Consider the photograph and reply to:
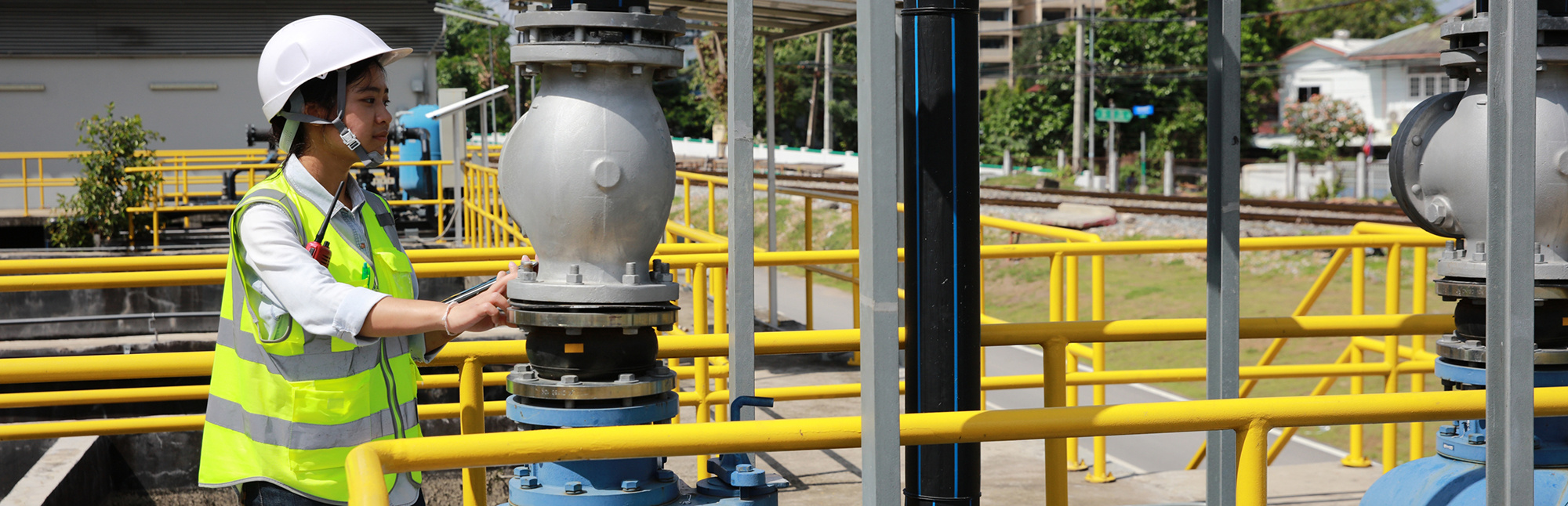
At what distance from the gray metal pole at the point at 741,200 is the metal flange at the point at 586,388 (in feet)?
1.07

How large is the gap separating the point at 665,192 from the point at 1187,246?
3925mm

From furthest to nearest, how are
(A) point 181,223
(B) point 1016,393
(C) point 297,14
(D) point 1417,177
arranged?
(C) point 297,14 → (A) point 181,223 → (B) point 1016,393 → (D) point 1417,177

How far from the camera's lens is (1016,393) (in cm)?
1093

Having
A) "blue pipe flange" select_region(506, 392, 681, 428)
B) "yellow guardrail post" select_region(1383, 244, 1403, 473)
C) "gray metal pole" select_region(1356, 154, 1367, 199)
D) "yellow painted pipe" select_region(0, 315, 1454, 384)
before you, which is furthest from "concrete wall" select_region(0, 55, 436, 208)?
"blue pipe flange" select_region(506, 392, 681, 428)

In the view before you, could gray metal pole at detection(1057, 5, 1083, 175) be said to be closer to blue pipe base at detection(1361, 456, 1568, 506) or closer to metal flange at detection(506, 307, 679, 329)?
blue pipe base at detection(1361, 456, 1568, 506)

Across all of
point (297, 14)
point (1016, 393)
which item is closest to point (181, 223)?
point (297, 14)

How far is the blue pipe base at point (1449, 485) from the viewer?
9.59 ft

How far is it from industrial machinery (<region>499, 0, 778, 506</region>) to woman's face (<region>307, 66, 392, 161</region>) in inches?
10.1

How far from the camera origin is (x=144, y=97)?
26422 millimetres

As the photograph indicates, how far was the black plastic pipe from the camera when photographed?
249cm

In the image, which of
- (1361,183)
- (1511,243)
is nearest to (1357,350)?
(1511,243)

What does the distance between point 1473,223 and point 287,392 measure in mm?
2702

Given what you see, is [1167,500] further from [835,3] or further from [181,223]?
[181,223]

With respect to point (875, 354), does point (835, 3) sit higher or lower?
higher
